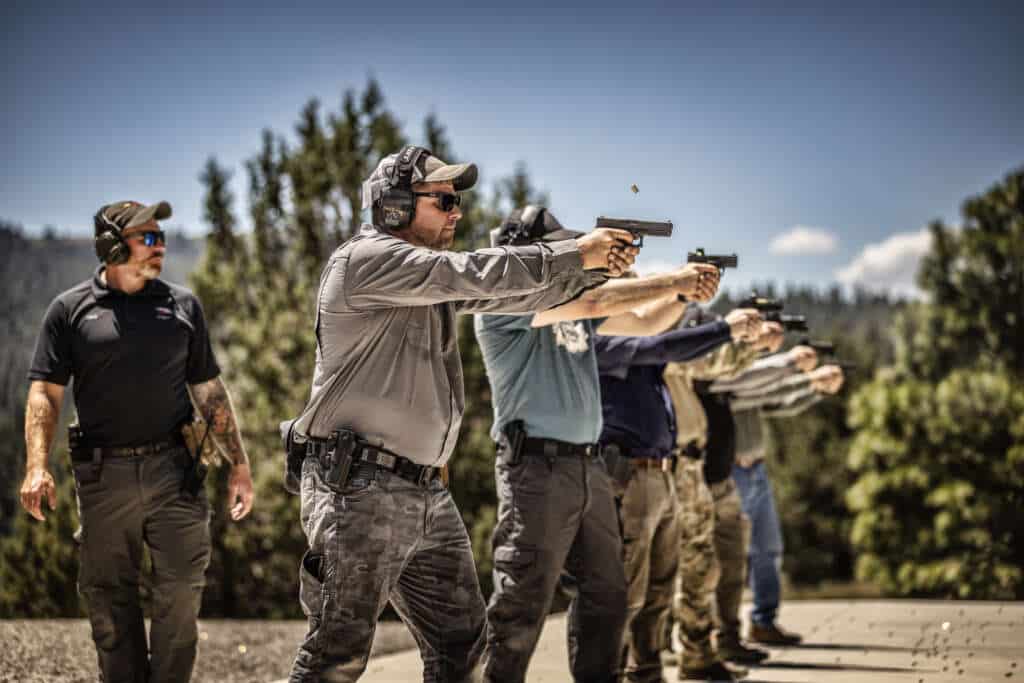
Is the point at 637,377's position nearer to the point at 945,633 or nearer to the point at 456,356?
the point at 456,356

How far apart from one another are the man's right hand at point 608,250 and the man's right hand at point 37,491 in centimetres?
219

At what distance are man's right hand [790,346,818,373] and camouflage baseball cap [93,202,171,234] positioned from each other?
4.78 meters

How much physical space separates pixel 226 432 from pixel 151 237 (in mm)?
852

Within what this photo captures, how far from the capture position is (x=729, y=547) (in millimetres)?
7066

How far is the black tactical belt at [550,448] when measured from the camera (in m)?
4.22

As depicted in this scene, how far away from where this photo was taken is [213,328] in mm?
15461

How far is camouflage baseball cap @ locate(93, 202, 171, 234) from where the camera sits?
14.3 ft

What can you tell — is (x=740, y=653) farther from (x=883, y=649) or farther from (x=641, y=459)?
(x=641, y=459)

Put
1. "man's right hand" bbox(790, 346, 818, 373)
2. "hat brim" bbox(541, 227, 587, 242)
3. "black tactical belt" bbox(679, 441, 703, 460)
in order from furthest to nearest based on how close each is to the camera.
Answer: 1. "man's right hand" bbox(790, 346, 818, 373)
2. "black tactical belt" bbox(679, 441, 703, 460)
3. "hat brim" bbox(541, 227, 587, 242)

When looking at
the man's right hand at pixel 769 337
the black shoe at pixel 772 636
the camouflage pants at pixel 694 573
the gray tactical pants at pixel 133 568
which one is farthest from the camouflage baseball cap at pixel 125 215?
the black shoe at pixel 772 636

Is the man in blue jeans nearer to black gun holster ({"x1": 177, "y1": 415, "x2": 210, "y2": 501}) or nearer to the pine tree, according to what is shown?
black gun holster ({"x1": 177, "y1": 415, "x2": 210, "y2": 501})

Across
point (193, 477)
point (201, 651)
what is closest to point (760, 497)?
point (201, 651)

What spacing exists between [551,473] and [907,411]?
1598 cm

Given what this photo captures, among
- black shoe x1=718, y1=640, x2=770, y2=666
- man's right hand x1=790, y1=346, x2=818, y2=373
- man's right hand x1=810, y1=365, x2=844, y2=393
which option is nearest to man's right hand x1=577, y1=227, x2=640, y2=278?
black shoe x1=718, y1=640, x2=770, y2=666
